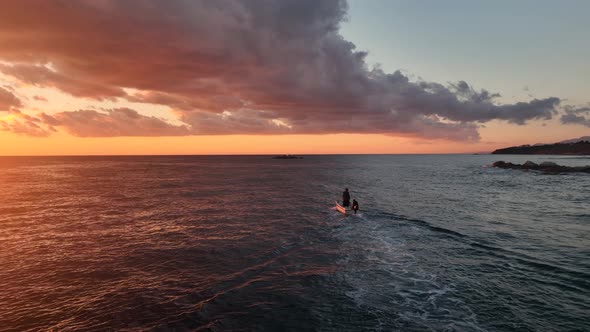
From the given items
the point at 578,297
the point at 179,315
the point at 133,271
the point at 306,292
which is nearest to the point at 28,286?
the point at 133,271

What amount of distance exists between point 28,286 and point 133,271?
221 inches

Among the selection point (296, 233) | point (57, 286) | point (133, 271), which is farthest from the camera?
point (296, 233)

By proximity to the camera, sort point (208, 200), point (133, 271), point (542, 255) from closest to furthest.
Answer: point (133, 271)
point (542, 255)
point (208, 200)

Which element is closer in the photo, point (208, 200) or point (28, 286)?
point (28, 286)

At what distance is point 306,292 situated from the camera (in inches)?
691

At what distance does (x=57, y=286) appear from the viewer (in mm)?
18781

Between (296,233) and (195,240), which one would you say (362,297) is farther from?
(195,240)

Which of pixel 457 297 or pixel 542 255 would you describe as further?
pixel 542 255

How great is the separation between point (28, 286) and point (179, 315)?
1106 cm

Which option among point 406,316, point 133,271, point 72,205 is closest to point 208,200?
point 72,205

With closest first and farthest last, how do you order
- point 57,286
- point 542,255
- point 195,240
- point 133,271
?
1. point 57,286
2. point 133,271
3. point 542,255
4. point 195,240


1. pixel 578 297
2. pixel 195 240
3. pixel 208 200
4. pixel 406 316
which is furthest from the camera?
pixel 208 200

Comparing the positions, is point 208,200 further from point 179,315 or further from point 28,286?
point 179,315

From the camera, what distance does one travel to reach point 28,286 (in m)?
18.8
